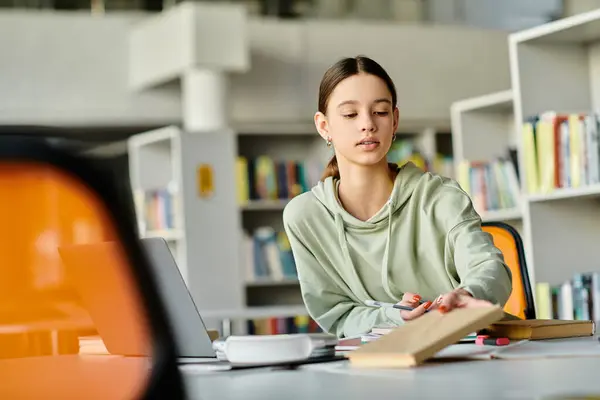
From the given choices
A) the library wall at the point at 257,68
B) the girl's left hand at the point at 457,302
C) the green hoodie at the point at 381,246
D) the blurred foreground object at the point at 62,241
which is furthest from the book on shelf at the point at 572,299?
the blurred foreground object at the point at 62,241

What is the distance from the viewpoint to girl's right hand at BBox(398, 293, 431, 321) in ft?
4.55

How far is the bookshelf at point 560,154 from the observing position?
11.0ft

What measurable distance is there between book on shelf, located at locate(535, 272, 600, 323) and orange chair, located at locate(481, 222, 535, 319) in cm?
142

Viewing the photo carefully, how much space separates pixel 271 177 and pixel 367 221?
4.08 m

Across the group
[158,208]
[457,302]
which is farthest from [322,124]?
[158,208]

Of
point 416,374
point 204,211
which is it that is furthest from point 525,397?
point 204,211

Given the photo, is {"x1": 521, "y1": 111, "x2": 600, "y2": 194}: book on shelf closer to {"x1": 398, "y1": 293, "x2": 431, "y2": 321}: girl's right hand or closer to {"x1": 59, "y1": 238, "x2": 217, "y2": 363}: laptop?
{"x1": 398, "y1": 293, "x2": 431, "y2": 321}: girl's right hand

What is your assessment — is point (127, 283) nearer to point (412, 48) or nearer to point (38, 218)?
point (38, 218)

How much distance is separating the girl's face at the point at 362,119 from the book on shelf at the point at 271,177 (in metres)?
3.93

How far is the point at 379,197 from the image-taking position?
172 centimetres

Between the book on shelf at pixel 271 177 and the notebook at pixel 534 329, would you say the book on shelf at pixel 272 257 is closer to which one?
the book on shelf at pixel 271 177

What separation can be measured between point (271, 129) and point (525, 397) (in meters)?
Result: 5.02

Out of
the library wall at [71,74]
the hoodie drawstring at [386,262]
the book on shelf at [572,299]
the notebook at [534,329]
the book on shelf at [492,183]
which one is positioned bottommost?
the book on shelf at [572,299]

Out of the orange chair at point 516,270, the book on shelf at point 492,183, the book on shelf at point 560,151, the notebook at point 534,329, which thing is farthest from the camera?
the book on shelf at point 492,183
